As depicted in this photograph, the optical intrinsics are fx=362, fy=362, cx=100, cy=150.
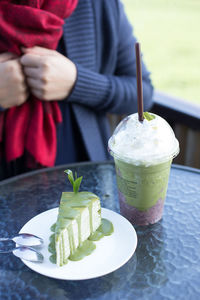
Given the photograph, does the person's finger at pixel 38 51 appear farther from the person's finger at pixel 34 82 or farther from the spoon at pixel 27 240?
the spoon at pixel 27 240

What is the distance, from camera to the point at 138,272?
68 cm

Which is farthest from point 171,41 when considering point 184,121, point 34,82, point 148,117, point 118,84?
point 148,117

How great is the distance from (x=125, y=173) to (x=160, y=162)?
0.26ft

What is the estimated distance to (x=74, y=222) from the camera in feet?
2.24

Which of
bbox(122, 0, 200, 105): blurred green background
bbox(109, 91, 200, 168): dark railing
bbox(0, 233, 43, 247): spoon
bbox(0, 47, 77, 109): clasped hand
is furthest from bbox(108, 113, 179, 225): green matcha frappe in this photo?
bbox(122, 0, 200, 105): blurred green background

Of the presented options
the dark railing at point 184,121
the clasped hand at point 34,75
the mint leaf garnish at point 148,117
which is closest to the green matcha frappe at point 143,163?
the mint leaf garnish at point 148,117

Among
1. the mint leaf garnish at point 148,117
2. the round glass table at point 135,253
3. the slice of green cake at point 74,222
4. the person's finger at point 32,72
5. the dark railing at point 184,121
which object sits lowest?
the dark railing at point 184,121

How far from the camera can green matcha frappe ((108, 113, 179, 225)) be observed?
753 mm

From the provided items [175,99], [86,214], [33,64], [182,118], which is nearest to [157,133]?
[86,214]

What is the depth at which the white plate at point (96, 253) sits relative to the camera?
2.09ft

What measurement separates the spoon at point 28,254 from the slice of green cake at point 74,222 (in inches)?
1.6

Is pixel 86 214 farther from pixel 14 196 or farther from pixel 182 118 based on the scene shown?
pixel 182 118

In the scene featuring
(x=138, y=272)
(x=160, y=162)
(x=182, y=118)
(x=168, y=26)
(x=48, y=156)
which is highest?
(x=160, y=162)

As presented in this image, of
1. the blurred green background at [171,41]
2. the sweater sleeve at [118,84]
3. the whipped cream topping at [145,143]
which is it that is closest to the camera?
the whipped cream topping at [145,143]
